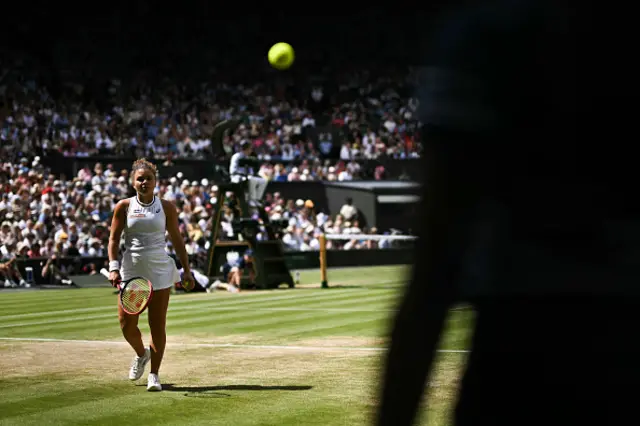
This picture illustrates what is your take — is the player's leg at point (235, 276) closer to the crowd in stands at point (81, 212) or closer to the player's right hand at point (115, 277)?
the crowd in stands at point (81, 212)

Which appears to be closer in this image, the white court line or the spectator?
the white court line

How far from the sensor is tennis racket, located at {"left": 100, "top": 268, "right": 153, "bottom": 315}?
30.7ft

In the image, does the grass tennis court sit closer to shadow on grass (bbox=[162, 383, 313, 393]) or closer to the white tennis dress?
shadow on grass (bbox=[162, 383, 313, 393])

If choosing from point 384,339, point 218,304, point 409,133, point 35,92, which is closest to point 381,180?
point 409,133

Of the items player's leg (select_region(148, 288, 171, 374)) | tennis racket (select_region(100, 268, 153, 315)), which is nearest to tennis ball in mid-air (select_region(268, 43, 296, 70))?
player's leg (select_region(148, 288, 171, 374))

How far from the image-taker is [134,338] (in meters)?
9.59

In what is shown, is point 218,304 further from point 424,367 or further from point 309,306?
point 424,367

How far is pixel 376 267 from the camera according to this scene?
1410 inches

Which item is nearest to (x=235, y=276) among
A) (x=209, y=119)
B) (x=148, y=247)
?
(x=148, y=247)

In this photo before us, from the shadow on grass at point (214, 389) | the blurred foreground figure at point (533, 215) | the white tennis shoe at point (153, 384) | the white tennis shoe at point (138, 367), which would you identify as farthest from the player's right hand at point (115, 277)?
the blurred foreground figure at point (533, 215)

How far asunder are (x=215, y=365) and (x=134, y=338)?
1.78 meters

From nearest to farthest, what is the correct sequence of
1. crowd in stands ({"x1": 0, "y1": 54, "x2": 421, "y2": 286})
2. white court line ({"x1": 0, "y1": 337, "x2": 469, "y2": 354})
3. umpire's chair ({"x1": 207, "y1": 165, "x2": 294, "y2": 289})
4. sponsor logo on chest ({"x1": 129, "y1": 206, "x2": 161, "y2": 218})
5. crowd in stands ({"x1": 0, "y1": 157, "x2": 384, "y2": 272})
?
sponsor logo on chest ({"x1": 129, "y1": 206, "x2": 161, "y2": 218}) → white court line ({"x1": 0, "y1": 337, "x2": 469, "y2": 354}) → umpire's chair ({"x1": 207, "y1": 165, "x2": 294, "y2": 289}) → crowd in stands ({"x1": 0, "y1": 157, "x2": 384, "y2": 272}) → crowd in stands ({"x1": 0, "y1": 54, "x2": 421, "y2": 286})

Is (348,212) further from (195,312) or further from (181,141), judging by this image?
(195,312)

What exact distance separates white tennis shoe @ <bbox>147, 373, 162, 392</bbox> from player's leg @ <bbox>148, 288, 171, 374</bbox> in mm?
64
